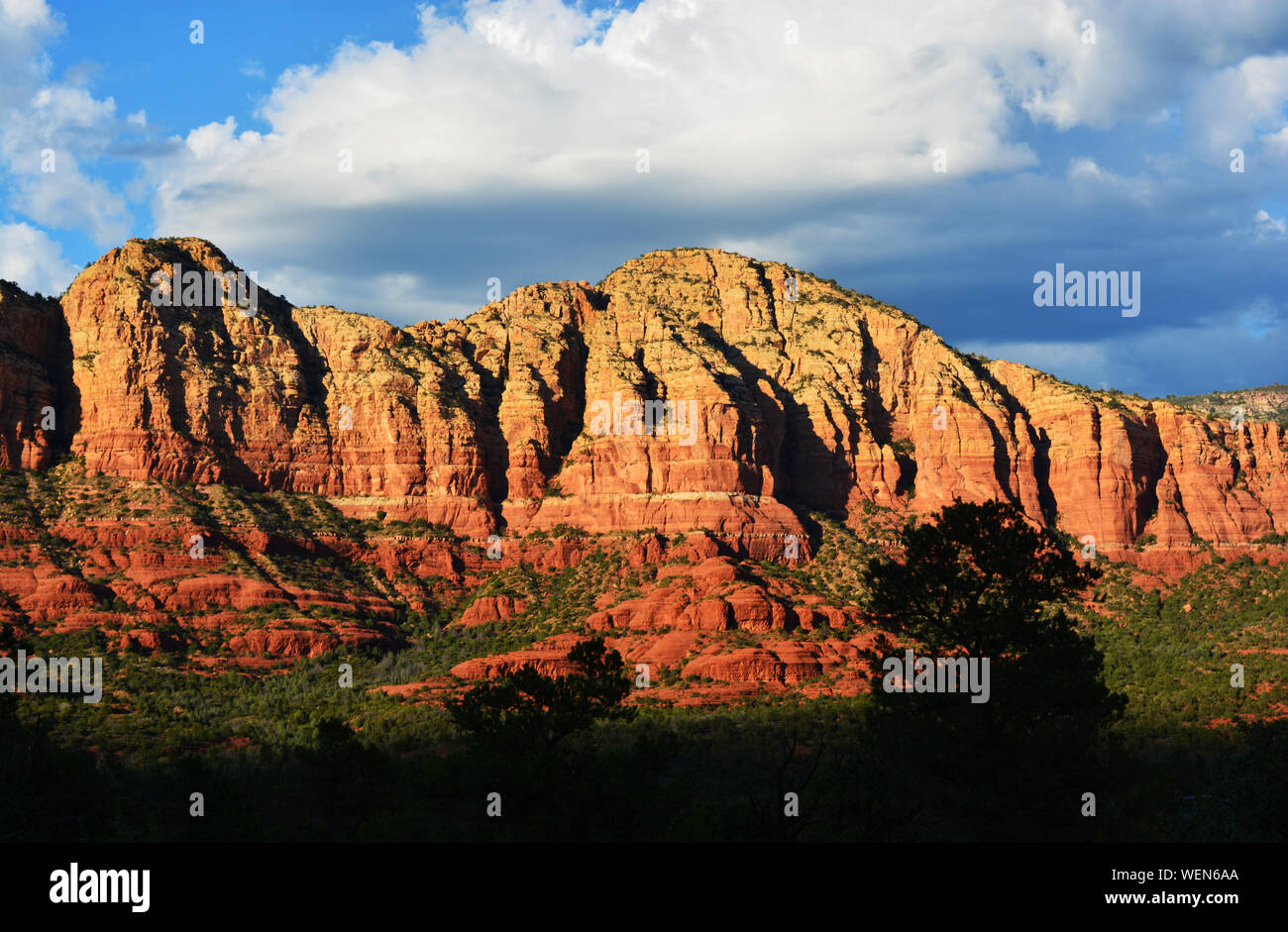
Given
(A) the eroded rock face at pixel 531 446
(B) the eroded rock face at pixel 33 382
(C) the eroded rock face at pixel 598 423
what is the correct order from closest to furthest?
(A) the eroded rock face at pixel 531 446
(B) the eroded rock face at pixel 33 382
(C) the eroded rock face at pixel 598 423

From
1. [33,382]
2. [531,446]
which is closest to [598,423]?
[531,446]

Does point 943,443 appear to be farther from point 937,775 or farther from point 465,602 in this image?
point 937,775

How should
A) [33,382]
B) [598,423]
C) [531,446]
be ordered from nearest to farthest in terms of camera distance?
[33,382] < [598,423] < [531,446]

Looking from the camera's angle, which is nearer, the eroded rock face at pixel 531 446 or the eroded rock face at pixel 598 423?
the eroded rock face at pixel 531 446

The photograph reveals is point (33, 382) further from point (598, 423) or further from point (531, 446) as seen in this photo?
point (598, 423)

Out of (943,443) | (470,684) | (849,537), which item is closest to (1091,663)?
(470,684)

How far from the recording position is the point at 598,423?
147m

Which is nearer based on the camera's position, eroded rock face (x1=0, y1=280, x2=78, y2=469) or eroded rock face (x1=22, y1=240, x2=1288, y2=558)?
eroded rock face (x1=0, y1=280, x2=78, y2=469)

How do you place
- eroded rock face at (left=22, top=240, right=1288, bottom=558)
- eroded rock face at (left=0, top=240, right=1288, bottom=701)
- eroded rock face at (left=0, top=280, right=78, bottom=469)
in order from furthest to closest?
eroded rock face at (left=22, top=240, right=1288, bottom=558) < eroded rock face at (left=0, top=280, right=78, bottom=469) < eroded rock face at (left=0, top=240, right=1288, bottom=701)

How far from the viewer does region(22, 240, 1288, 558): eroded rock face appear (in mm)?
137125

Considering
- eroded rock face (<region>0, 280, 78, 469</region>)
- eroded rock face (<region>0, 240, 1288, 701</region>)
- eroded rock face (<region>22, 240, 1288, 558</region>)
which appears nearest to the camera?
eroded rock face (<region>0, 240, 1288, 701</region>)

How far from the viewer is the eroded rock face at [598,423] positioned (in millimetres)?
137125

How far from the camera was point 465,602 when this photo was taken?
133 metres
